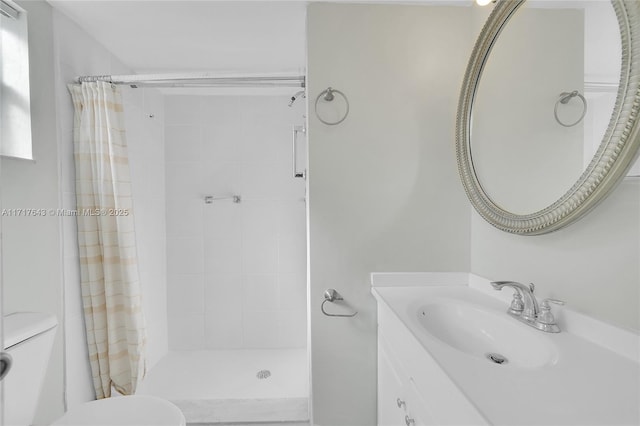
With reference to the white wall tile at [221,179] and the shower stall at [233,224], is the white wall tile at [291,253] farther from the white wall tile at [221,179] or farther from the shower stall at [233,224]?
the white wall tile at [221,179]

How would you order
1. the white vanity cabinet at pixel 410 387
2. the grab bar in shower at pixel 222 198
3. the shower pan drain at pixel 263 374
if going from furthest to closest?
the grab bar in shower at pixel 222 198
the shower pan drain at pixel 263 374
the white vanity cabinet at pixel 410 387

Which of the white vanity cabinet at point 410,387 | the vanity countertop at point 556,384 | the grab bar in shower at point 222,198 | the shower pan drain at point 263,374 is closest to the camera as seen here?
the vanity countertop at point 556,384

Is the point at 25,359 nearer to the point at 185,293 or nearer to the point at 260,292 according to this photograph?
the point at 185,293

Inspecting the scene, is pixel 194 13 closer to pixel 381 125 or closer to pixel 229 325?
pixel 381 125

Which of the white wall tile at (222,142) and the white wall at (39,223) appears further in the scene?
the white wall tile at (222,142)

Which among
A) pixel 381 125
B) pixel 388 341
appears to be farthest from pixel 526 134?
pixel 388 341

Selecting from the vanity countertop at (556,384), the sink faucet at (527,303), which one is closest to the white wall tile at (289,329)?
the vanity countertop at (556,384)

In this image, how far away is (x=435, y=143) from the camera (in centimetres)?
142

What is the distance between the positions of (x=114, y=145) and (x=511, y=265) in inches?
76.8

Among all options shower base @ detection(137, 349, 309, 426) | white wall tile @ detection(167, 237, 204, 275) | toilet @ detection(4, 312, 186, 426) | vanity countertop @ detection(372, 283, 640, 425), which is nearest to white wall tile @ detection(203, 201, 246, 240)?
white wall tile @ detection(167, 237, 204, 275)

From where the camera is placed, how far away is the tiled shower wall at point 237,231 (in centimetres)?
229

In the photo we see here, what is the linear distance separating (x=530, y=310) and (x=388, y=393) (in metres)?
0.67

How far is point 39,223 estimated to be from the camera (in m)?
1.27

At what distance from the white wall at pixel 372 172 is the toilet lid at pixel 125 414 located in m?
0.65
